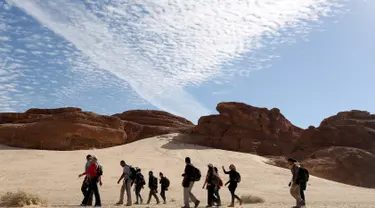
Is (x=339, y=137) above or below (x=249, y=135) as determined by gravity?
below

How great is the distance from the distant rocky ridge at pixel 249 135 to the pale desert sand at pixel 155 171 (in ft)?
7.99

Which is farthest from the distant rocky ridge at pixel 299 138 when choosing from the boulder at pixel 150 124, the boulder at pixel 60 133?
the boulder at pixel 60 133

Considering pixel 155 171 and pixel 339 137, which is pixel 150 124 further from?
pixel 155 171

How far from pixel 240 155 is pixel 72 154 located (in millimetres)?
12628

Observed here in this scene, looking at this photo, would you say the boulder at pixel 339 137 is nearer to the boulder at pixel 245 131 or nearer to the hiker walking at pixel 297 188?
the boulder at pixel 245 131

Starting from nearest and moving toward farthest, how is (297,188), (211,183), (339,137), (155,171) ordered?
(297,188), (211,183), (155,171), (339,137)

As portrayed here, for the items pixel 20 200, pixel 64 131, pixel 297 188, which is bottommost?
pixel 20 200

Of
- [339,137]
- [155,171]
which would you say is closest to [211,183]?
[155,171]

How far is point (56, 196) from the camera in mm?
15812

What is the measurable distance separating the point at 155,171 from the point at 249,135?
48.1 ft

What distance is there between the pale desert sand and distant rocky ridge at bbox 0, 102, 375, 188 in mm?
2436

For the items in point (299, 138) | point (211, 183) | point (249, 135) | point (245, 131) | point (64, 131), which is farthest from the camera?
point (245, 131)

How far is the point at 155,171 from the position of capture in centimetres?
2339

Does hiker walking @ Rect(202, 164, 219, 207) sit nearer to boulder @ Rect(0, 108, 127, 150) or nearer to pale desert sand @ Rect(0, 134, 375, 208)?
pale desert sand @ Rect(0, 134, 375, 208)
